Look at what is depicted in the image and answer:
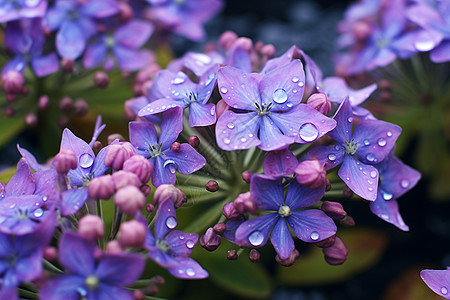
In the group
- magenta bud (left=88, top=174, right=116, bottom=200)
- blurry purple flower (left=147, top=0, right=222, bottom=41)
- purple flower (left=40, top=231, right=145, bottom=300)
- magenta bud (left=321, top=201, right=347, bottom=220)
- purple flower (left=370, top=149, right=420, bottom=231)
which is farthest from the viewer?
blurry purple flower (left=147, top=0, right=222, bottom=41)

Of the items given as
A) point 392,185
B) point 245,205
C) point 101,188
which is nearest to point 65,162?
point 101,188

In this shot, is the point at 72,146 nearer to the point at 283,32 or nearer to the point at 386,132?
the point at 386,132

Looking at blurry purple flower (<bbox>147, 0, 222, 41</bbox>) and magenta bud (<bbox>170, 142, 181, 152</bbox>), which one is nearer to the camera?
magenta bud (<bbox>170, 142, 181, 152</bbox>)

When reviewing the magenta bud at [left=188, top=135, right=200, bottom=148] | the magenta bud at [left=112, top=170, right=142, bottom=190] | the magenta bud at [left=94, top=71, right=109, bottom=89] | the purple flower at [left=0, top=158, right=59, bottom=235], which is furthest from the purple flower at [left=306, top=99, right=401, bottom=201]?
the magenta bud at [left=94, top=71, right=109, bottom=89]

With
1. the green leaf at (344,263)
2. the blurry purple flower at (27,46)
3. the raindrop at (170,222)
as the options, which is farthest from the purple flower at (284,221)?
the blurry purple flower at (27,46)

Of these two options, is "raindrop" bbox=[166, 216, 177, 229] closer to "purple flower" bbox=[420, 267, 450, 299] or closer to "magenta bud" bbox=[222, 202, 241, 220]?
"magenta bud" bbox=[222, 202, 241, 220]

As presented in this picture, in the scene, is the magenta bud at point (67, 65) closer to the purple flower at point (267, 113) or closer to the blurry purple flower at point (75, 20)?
the blurry purple flower at point (75, 20)

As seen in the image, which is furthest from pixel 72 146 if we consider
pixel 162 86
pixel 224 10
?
pixel 224 10

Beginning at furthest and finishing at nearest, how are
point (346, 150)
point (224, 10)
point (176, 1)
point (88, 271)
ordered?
point (224, 10) → point (176, 1) → point (346, 150) → point (88, 271)
